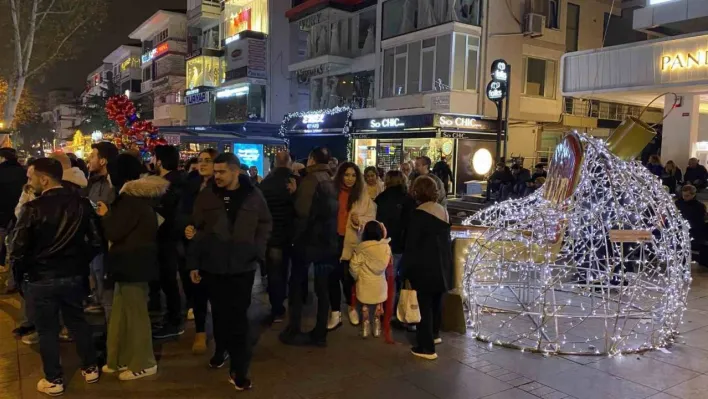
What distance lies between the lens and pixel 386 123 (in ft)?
76.2

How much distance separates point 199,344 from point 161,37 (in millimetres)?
46157

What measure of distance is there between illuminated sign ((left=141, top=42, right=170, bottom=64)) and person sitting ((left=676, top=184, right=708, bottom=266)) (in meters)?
41.2

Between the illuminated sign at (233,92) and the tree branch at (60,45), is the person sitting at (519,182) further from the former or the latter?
the illuminated sign at (233,92)

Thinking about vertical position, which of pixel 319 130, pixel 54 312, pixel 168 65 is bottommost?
pixel 54 312

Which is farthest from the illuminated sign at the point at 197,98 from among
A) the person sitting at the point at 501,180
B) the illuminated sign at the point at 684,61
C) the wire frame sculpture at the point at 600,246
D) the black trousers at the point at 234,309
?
the black trousers at the point at 234,309

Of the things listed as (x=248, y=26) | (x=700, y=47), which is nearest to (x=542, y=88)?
(x=700, y=47)

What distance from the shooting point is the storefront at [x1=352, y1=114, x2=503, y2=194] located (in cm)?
2067

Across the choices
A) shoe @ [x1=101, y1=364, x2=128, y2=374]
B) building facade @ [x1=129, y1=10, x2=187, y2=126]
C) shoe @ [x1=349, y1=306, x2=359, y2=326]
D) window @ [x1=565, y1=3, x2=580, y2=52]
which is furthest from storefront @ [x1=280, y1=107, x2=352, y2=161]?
shoe @ [x1=101, y1=364, x2=128, y2=374]

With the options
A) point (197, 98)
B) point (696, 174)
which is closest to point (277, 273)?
point (696, 174)

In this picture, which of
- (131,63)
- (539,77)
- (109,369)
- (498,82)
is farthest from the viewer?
(131,63)

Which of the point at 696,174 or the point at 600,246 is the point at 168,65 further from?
the point at 600,246

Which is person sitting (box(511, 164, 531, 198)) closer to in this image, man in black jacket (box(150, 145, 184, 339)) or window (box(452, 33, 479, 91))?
window (box(452, 33, 479, 91))

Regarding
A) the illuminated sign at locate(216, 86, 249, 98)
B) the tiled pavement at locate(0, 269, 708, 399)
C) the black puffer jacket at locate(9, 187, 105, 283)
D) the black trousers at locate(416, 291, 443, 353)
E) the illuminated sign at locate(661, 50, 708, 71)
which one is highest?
the illuminated sign at locate(216, 86, 249, 98)

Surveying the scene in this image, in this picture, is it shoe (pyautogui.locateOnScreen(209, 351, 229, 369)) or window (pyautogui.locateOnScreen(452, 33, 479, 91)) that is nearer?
shoe (pyautogui.locateOnScreen(209, 351, 229, 369))
